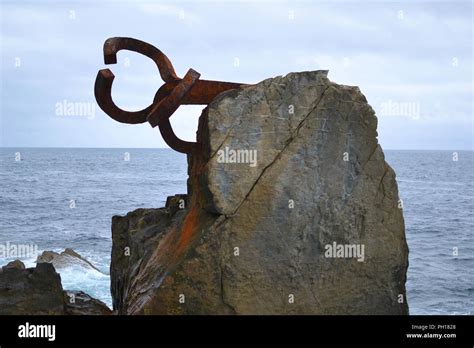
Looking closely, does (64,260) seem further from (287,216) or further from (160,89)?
(287,216)

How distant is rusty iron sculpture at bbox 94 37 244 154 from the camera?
6.07 metres

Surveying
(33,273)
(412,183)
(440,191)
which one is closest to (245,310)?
(33,273)

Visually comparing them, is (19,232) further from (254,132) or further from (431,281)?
(254,132)

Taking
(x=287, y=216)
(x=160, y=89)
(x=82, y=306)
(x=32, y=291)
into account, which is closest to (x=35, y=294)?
(x=32, y=291)

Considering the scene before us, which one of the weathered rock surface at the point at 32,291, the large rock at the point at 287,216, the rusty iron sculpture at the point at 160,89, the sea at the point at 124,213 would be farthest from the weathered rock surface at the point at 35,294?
the sea at the point at 124,213

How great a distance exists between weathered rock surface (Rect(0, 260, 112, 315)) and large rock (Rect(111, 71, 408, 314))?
2.65 ft

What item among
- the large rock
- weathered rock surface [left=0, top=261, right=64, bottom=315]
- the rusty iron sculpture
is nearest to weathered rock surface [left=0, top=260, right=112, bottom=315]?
weathered rock surface [left=0, top=261, right=64, bottom=315]

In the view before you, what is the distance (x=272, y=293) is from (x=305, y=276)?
0.32 m

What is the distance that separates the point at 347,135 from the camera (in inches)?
244

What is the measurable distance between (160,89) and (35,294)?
2.25 m

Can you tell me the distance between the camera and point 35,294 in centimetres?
662

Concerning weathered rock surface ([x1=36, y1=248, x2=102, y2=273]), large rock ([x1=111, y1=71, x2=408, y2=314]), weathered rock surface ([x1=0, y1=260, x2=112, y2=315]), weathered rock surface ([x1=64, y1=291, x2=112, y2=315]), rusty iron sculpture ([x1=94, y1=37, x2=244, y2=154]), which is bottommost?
weathered rock surface ([x1=36, y1=248, x2=102, y2=273])
